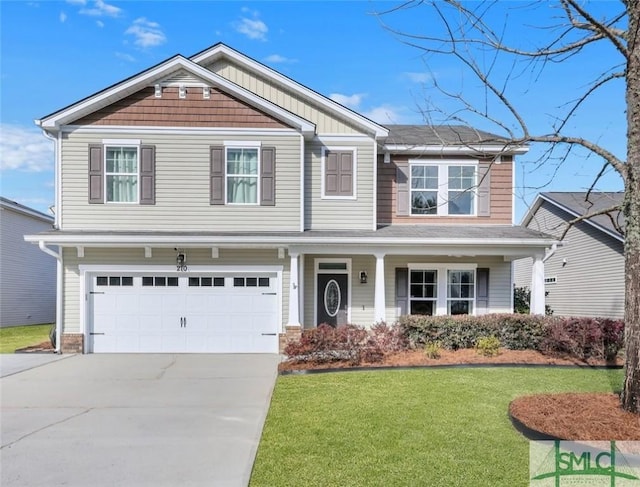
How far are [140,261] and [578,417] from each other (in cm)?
1051

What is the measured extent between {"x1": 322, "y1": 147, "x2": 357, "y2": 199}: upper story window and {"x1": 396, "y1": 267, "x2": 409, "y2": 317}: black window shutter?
2619 millimetres

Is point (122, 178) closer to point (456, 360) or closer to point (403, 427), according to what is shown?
point (456, 360)

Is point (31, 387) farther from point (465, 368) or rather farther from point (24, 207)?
point (24, 207)

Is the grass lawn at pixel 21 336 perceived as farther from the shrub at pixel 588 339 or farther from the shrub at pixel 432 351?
the shrub at pixel 588 339

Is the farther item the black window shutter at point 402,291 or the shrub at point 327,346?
the black window shutter at point 402,291


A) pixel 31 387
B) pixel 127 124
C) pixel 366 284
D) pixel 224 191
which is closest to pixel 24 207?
pixel 127 124

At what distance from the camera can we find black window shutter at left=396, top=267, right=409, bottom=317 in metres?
13.8

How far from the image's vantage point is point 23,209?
20438 mm

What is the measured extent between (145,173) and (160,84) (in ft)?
7.69

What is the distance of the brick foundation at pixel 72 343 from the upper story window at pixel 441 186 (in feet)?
31.6

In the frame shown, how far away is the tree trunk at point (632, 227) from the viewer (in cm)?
597

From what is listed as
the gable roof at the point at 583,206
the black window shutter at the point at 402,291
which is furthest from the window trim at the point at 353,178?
the gable roof at the point at 583,206

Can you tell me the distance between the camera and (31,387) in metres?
9.04

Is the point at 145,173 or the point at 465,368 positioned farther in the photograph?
the point at 145,173
